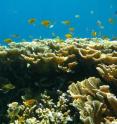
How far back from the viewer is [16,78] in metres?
6.46

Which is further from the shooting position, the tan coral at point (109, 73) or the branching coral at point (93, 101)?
the tan coral at point (109, 73)

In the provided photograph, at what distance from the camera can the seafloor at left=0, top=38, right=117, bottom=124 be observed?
16.5 feet

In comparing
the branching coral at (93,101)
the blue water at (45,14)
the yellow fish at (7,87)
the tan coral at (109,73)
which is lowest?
the branching coral at (93,101)

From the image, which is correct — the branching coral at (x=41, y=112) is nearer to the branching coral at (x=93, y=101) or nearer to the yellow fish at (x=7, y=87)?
the branching coral at (x=93, y=101)

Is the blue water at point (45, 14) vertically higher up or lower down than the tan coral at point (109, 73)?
higher up

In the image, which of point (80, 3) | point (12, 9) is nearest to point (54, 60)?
point (12, 9)

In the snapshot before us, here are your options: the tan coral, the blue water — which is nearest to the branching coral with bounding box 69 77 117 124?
the tan coral

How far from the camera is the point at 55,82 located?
6.26 meters

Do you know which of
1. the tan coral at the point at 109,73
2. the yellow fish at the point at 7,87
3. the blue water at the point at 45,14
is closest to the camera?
the tan coral at the point at 109,73

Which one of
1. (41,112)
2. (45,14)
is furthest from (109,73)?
(45,14)

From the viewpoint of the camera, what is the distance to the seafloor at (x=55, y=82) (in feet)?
16.5

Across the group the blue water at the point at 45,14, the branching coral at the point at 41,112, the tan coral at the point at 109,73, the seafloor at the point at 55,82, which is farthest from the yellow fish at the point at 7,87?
the blue water at the point at 45,14

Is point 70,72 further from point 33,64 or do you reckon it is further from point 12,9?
point 12,9

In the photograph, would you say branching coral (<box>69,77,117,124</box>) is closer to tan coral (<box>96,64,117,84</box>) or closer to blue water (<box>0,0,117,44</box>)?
tan coral (<box>96,64,117,84</box>)
